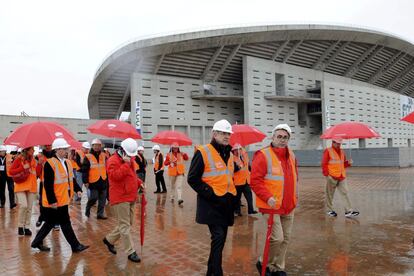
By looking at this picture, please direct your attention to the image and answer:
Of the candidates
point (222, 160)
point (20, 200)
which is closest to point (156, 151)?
point (20, 200)

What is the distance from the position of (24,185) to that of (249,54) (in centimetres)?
3157

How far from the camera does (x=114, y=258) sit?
188 inches

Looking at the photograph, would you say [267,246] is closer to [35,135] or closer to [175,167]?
[35,135]

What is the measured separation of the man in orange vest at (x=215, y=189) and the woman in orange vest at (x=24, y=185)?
13.1 feet

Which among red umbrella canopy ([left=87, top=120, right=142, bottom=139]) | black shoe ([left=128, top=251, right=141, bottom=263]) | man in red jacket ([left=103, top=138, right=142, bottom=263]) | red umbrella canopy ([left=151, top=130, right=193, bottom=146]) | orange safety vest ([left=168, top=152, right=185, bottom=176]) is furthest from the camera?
red umbrella canopy ([left=151, top=130, right=193, bottom=146])

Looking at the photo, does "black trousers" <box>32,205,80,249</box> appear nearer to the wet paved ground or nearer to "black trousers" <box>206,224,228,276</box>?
the wet paved ground

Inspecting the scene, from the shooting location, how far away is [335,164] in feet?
23.4

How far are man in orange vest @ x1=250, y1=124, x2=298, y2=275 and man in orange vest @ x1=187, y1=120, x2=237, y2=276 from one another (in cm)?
33

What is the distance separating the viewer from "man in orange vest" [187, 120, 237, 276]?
12.0 ft

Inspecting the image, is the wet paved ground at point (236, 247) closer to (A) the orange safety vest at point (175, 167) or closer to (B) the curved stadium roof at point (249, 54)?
(A) the orange safety vest at point (175, 167)

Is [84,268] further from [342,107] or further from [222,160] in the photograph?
[342,107]

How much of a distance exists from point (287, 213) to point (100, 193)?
4.89 metres

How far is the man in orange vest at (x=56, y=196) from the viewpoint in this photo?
16.2 feet

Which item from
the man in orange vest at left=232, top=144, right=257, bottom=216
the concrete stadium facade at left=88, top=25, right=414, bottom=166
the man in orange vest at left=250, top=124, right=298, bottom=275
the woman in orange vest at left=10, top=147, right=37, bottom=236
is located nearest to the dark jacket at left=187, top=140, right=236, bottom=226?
the man in orange vest at left=250, top=124, right=298, bottom=275
